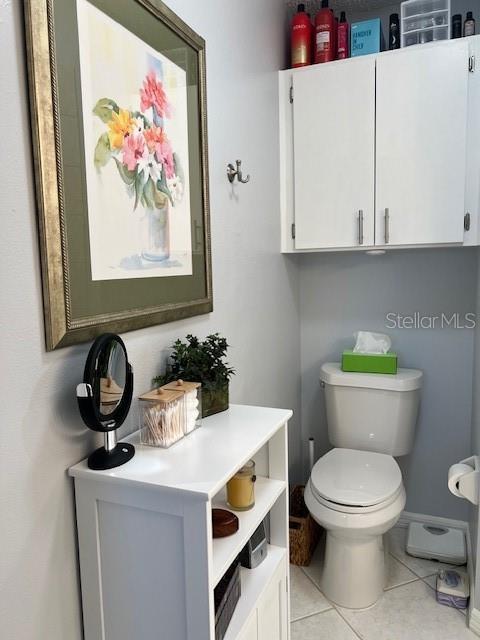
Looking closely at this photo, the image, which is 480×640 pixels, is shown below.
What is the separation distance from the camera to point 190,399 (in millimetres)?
1136


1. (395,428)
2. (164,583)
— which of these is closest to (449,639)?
(395,428)

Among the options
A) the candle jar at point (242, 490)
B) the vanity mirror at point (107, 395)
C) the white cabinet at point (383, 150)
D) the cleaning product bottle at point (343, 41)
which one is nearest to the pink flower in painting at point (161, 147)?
the vanity mirror at point (107, 395)

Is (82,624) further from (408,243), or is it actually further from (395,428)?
(408,243)

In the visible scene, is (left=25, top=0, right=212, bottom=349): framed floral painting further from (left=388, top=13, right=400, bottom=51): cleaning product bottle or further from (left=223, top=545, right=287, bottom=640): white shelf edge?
(left=388, top=13, right=400, bottom=51): cleaning product bottle

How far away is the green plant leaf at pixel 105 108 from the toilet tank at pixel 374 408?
154cm

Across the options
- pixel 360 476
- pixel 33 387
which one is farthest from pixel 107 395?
pixel 360 476

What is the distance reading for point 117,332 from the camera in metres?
1.08

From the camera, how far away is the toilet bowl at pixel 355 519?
1.75m

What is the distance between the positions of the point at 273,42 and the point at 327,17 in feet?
0.85

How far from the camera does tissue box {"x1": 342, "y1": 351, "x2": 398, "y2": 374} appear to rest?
2170mm

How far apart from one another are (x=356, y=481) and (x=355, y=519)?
168mm

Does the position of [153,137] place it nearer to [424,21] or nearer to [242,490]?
[242,490]

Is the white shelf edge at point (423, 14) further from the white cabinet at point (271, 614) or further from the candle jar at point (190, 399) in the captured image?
the white cabinet at point (271, 614)

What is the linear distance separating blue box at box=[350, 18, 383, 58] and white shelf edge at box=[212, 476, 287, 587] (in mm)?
1743
